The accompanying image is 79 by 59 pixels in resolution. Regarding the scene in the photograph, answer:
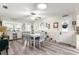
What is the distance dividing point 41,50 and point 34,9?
0.81 meters

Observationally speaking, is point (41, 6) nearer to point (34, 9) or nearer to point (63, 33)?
point (34, 9)

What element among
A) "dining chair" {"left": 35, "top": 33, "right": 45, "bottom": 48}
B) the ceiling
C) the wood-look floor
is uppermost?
the ceiling

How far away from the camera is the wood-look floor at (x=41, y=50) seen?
1.98 meters

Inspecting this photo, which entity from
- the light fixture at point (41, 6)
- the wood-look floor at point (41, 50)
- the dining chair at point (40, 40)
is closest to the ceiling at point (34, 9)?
the light fixture at point (41, 6)

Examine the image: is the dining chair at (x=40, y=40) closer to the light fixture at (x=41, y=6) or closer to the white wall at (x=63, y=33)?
the white wall at (x=63, y=33)

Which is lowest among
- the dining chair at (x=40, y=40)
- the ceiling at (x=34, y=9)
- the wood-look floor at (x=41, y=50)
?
the wood-look floor at (x=41, y=50)

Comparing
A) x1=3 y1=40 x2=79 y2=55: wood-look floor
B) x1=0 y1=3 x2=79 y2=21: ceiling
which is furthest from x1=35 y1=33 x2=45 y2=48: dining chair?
A: x1=0 y1=3 x2=79 y2=21: ceiling

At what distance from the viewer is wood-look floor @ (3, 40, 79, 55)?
198cm

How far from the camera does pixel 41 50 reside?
2033mm

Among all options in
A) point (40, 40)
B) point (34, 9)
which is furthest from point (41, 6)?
point (40, 40)

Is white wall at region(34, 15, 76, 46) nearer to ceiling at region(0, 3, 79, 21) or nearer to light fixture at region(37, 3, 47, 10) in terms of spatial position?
ceiling at region(0, 3, 79, 21)

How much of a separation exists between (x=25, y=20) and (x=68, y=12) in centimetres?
85

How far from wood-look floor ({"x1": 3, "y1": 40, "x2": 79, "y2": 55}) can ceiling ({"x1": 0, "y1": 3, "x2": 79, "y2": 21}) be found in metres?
0.57

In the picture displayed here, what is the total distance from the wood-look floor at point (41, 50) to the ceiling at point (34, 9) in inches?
22.4
